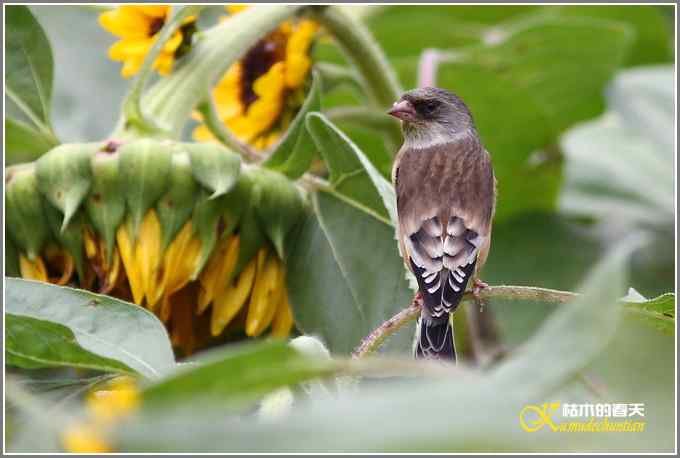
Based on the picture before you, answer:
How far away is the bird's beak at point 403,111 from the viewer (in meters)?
1.47

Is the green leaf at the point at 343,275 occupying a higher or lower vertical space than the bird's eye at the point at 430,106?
lower

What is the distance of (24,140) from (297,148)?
13.4 inches

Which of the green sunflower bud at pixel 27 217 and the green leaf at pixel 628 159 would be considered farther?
the green leaf at pixel 628 159

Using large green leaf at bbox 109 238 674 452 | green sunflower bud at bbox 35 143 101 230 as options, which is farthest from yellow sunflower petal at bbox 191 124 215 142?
large green leaf at bbox 109 238 674 452

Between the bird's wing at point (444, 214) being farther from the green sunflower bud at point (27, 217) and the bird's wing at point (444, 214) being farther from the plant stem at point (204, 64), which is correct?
the green sunflower bud at point (27, 217)

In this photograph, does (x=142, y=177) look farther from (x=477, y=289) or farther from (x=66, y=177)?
(x=477, y=289)

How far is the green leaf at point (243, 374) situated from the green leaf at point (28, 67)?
0.83m

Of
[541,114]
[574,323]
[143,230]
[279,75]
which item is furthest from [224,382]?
[541,114]

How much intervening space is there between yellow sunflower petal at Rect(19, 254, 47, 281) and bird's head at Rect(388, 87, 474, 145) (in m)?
0.59

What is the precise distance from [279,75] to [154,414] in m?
1.01

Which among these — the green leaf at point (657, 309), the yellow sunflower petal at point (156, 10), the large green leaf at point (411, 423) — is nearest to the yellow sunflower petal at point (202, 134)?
the yellow sunflower petal at point (156, 10)

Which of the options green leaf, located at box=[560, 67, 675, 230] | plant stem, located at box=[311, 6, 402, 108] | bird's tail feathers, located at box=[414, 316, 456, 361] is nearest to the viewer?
bird's tail feathers, located at box=[414, 316, 456, 361]

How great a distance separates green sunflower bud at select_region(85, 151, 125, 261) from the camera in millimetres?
1101

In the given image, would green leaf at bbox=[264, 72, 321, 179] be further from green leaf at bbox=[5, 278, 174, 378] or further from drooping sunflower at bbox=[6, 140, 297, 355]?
green leaf at bbox=[5, 278, 174, 378]
